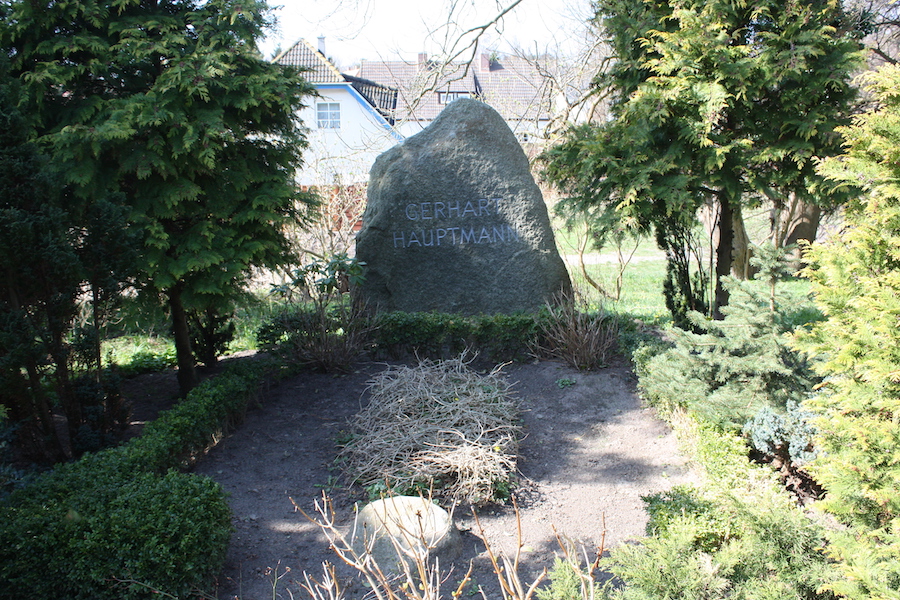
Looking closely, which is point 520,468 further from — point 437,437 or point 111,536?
point 111,536

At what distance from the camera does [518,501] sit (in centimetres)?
419

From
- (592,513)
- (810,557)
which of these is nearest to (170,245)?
(592,513)

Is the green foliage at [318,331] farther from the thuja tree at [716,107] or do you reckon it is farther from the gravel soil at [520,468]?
the thuja tree at [716,107]

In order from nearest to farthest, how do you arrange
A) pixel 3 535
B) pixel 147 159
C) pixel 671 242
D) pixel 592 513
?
1. pixel 3 535
2. pixel 592 513
3. pixel 147 159
4. pixel 671 242

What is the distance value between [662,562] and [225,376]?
14.0 feet

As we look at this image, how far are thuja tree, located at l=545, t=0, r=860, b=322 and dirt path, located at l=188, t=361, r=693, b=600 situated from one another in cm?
205

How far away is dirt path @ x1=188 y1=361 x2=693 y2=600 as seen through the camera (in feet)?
11.7

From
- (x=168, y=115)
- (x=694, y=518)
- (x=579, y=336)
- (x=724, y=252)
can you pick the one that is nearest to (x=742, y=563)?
(x=694, y=518)

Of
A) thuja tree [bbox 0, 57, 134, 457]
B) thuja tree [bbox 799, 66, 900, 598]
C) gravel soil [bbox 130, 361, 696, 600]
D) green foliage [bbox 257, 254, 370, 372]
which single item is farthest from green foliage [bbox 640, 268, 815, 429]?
thuja tree [bbox 0, 57, 134, 457]

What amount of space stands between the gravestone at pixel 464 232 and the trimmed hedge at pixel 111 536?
456 centimetres

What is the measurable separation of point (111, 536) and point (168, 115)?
361 centimetres

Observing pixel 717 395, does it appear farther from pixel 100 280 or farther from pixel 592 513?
pixel 100 280

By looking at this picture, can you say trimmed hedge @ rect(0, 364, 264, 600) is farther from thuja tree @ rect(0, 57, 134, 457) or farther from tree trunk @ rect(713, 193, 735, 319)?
tree trunk @ rect(713, 193, 735, 319)

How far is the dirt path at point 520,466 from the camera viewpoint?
3572 millimetres
